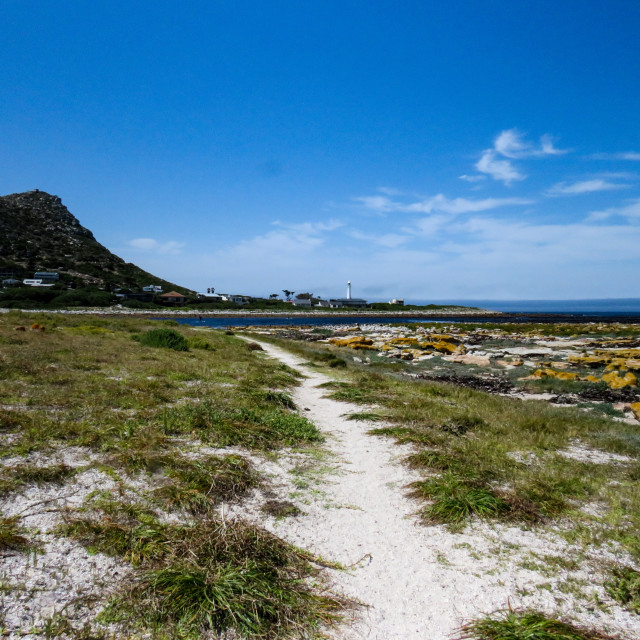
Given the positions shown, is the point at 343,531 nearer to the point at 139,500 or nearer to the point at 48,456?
the point at 139,500

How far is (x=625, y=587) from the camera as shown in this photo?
3.60m

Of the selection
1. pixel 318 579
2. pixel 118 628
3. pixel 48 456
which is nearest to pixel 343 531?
pixel 318 579

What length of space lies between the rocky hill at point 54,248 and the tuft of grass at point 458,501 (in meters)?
144

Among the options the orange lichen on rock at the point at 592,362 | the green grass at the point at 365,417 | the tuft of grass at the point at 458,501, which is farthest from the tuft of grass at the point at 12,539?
the orange lichen on rock at the point at 592,362

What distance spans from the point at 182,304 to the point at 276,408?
131 meters

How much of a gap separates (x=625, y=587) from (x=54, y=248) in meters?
177

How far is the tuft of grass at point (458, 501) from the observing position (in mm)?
4883

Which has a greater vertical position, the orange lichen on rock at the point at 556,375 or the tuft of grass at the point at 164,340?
the tuft of grass at the point at 164,340

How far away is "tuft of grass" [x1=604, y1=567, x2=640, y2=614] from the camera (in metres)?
3.45

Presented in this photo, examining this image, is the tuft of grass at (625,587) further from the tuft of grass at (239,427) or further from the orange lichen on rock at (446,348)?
the orange lichen on rock at (446,348)

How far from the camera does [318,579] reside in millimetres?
3684

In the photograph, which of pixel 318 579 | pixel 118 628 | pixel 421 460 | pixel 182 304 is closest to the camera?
pixel 118 628

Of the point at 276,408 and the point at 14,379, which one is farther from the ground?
the point at 14,379

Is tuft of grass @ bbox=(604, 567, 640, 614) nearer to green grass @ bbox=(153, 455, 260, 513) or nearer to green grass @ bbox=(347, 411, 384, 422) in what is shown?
green grass @ bbox=(153, 455, 260, 513)
